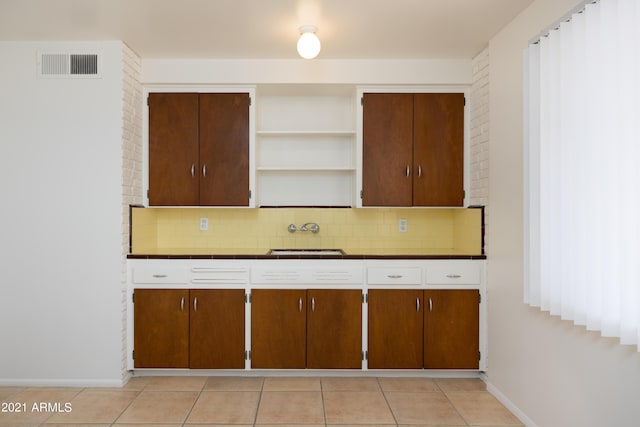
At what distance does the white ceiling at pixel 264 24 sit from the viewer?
9.50ft

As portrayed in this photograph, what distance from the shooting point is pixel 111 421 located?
2.93m

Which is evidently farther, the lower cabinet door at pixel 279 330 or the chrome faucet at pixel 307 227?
the chrome faucet at pixel 307 227

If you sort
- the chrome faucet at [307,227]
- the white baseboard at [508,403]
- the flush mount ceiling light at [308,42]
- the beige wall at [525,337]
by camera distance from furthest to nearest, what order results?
the chrome faucet at [307,227], the flush mount ceiling light at [308,42], the white baseboard at [508,403], the beige wall at [525,337]

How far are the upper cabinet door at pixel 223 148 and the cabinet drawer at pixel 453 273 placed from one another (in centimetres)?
165

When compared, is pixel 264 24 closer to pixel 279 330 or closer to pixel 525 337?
pixel 279 330

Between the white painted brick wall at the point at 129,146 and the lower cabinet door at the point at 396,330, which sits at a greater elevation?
the white painted brick wall at the point at 129,146

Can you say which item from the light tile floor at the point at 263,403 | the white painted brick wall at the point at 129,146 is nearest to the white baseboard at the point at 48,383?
the light tile floor at the point at 263,403

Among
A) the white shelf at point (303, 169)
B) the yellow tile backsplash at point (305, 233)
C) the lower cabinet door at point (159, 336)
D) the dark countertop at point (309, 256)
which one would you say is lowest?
the lower cabinet door at point (159, 336)

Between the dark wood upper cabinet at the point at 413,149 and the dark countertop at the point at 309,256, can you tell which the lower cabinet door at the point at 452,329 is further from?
the dark wood upper cabinet at the point at 413,149

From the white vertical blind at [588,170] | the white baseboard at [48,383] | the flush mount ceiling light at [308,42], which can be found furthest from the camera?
the white baseboard at [48,383]

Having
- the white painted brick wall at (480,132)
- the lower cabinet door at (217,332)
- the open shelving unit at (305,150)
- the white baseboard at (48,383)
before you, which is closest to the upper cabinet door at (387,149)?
the open shelving unit at (305,150)

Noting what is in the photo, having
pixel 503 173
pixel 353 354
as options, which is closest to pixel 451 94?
pixel 503 173

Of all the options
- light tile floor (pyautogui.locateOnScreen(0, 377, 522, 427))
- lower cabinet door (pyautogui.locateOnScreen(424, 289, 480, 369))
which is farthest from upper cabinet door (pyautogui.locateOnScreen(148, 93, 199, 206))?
lower cabinet door (pyautogui.locateOnScreen(424, 289, 480, 369))

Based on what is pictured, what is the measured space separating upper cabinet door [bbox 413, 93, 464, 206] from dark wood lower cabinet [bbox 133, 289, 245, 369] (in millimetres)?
1744
